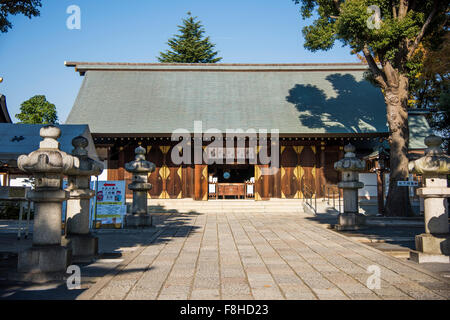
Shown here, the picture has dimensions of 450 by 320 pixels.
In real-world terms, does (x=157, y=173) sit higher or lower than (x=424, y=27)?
lower

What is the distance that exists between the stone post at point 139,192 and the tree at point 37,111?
21661 millimetres

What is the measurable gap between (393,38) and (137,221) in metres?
8.98

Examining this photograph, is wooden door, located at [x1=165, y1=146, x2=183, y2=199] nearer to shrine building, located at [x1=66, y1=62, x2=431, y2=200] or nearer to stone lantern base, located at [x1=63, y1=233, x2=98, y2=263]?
shrine building, located at [x1=66, y1=62, x2=431, y2=200]

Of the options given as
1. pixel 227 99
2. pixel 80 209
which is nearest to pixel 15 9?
pixel 80 209

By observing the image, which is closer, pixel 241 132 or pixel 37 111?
pixel 241 132

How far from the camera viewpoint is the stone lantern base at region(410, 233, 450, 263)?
17.7 ft

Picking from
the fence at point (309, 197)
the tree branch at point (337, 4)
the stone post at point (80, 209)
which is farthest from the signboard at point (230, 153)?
the stone post at point (80, 209)

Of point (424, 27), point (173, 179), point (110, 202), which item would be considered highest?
point (424, 27)

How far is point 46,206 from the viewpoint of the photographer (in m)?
4.68

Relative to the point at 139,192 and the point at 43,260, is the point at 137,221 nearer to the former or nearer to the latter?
the point at 139,192

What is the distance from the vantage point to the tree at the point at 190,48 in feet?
113

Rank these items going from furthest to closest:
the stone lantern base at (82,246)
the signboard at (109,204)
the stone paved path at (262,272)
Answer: the signboard at (109,204), the stone lantern base at (82,246), the stone paved path at (262,272)

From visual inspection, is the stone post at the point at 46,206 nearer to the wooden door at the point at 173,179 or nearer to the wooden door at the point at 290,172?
the wooden door at the point at 173,179

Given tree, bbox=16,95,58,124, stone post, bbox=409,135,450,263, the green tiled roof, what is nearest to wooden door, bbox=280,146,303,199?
the green tiled roof
